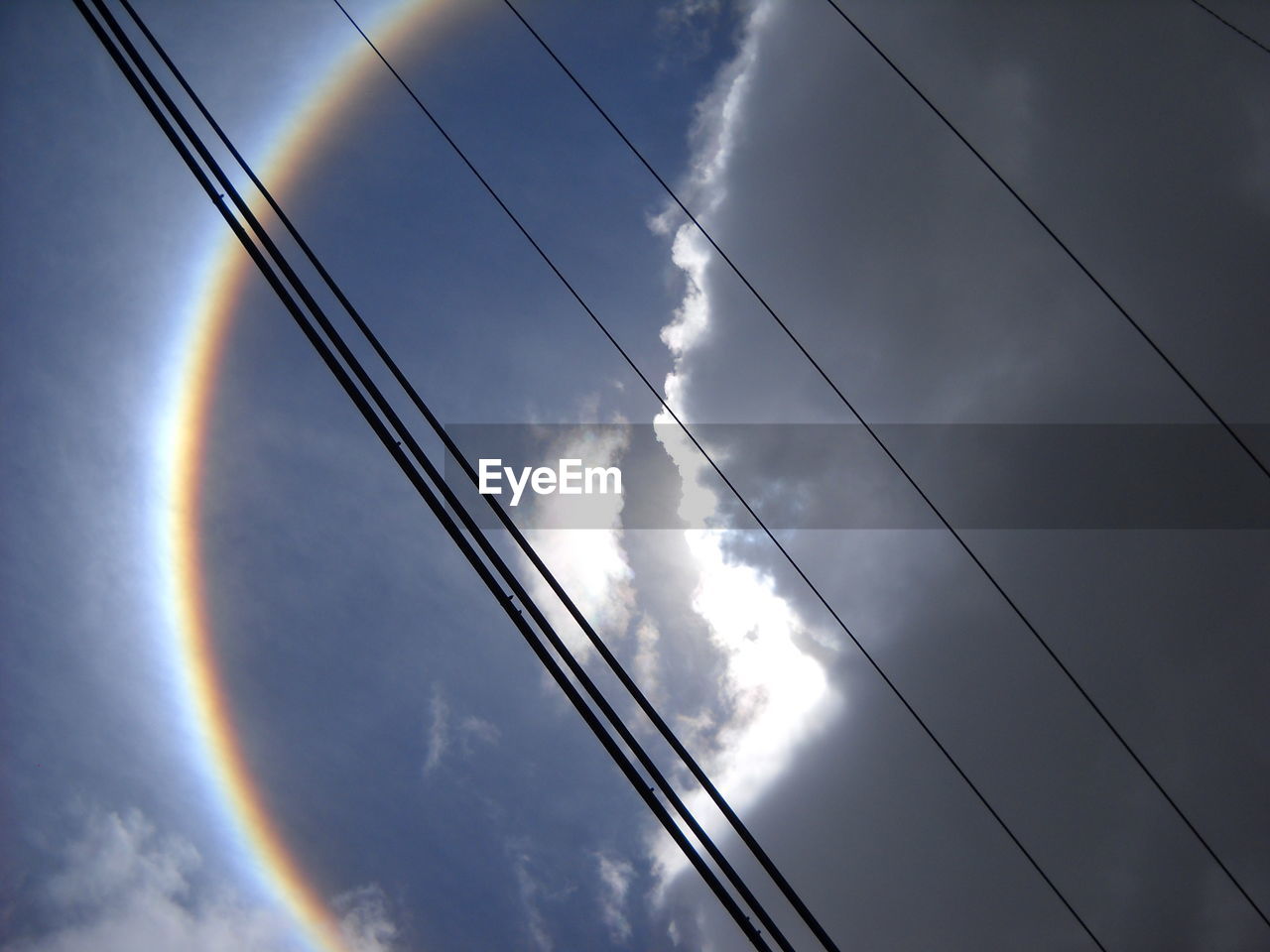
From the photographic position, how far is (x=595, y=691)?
607cm

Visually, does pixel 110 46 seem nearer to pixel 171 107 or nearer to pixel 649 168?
pixel 171 107

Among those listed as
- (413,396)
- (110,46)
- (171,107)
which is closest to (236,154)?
(171,107)

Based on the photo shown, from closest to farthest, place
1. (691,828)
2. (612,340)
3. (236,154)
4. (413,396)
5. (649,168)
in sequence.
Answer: (691,828) → (413,396) → (236,154) → (612,340) → (649,168)

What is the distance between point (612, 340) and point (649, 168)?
11.4 ft

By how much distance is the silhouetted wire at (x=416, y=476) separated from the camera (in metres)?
5.70

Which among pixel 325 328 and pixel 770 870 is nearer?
pixel 770 870

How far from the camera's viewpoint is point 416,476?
6504 mm

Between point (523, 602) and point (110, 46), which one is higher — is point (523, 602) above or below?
below

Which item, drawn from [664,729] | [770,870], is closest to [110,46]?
[664,729]

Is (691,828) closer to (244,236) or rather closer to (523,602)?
(523,602)

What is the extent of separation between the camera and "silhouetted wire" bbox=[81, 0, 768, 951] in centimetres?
570

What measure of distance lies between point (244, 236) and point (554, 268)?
544 cm

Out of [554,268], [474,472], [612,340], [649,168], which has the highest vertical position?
[649,168]

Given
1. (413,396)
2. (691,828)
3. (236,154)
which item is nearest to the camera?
(691,828)
